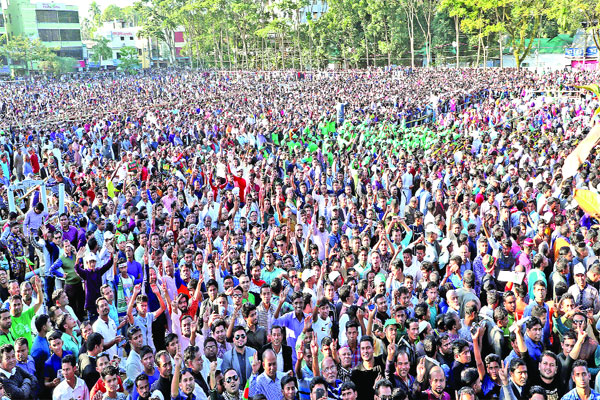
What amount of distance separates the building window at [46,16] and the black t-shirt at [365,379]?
6554cm

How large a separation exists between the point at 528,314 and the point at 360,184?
4840 mm

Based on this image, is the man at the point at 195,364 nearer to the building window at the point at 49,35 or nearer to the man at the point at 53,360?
the man at the point at 53,360

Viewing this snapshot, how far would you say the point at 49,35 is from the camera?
6159 centimetres

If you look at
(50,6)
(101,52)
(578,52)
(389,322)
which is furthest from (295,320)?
(50,6)

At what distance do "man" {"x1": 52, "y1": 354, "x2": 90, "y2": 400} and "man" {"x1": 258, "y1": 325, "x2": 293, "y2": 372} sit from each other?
121 centimetres

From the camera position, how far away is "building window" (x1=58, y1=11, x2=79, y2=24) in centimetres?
6234

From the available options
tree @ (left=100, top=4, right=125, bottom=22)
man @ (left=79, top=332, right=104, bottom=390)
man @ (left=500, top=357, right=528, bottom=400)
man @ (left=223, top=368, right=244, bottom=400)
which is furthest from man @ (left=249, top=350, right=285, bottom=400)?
tree @ (left=100, top=4, right=125, bottom=22)

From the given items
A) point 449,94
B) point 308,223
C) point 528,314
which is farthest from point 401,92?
point 528,314

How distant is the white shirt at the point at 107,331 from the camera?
14.9 feet

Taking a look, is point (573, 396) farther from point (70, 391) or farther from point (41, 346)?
point (41, 346)

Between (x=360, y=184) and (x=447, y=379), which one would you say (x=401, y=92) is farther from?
(x=447, y=379)

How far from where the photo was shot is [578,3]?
1120 inches

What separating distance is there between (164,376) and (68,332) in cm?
108

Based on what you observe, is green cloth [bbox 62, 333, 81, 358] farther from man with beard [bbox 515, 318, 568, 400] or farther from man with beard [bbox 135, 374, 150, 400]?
man with beard [bbox 515, 318, 568, 400]
